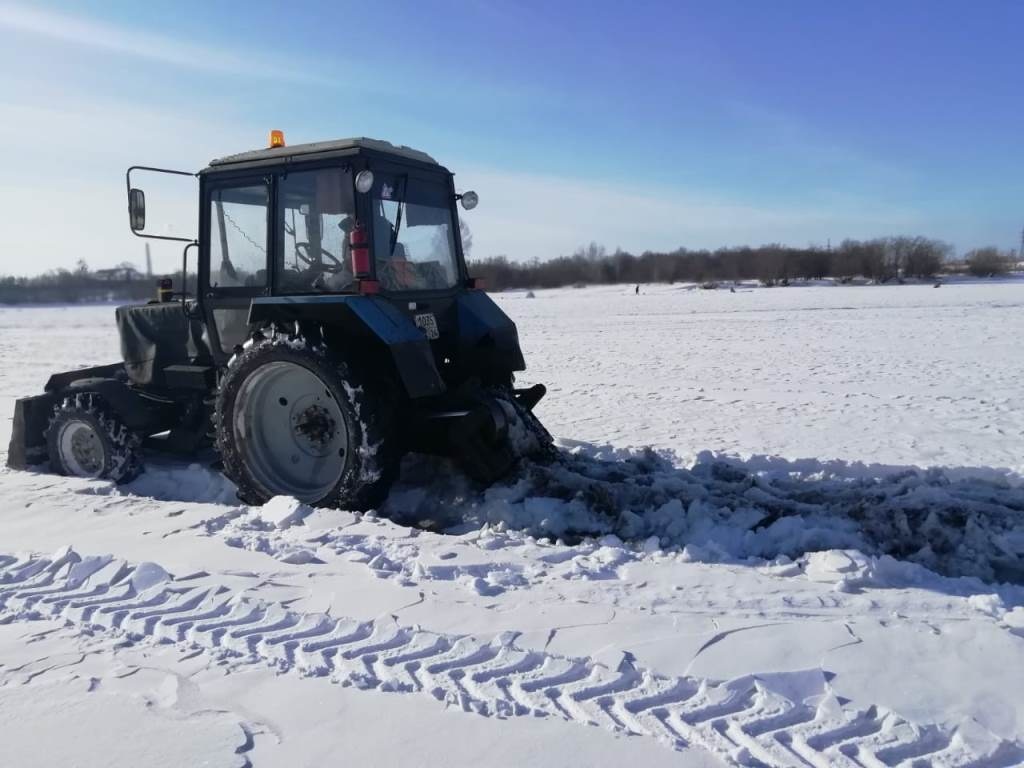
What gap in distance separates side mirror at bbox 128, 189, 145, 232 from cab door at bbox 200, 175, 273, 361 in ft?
1.35

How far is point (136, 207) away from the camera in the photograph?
5148 mm

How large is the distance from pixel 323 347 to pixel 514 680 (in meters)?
2.54

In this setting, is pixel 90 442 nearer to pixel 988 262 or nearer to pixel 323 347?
pixel 323 347

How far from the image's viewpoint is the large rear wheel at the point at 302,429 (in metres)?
4.61

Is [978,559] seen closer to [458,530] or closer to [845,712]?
[845,712]

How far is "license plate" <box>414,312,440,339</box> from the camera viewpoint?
5.23 metres

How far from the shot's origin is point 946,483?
4816 mm

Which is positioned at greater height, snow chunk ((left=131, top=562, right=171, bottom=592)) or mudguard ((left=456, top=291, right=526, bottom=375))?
mudguard ((left=456, top=291, right=526, bottom=375))

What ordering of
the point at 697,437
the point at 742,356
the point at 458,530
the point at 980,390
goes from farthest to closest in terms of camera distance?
the point at 742,356, the point at 980,390, the point at 697,437, the point at 458,530

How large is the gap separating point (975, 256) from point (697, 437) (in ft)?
229

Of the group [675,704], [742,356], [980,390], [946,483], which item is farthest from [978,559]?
[742,356]

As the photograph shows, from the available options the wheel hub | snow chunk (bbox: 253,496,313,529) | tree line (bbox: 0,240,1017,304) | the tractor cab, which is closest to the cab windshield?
the tractor cab

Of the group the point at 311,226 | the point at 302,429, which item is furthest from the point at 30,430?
the point at 311,226

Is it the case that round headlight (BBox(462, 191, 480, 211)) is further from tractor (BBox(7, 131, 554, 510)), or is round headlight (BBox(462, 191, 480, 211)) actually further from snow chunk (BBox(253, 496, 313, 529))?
snow chunk (BBox(253, 496, 313, 529))
